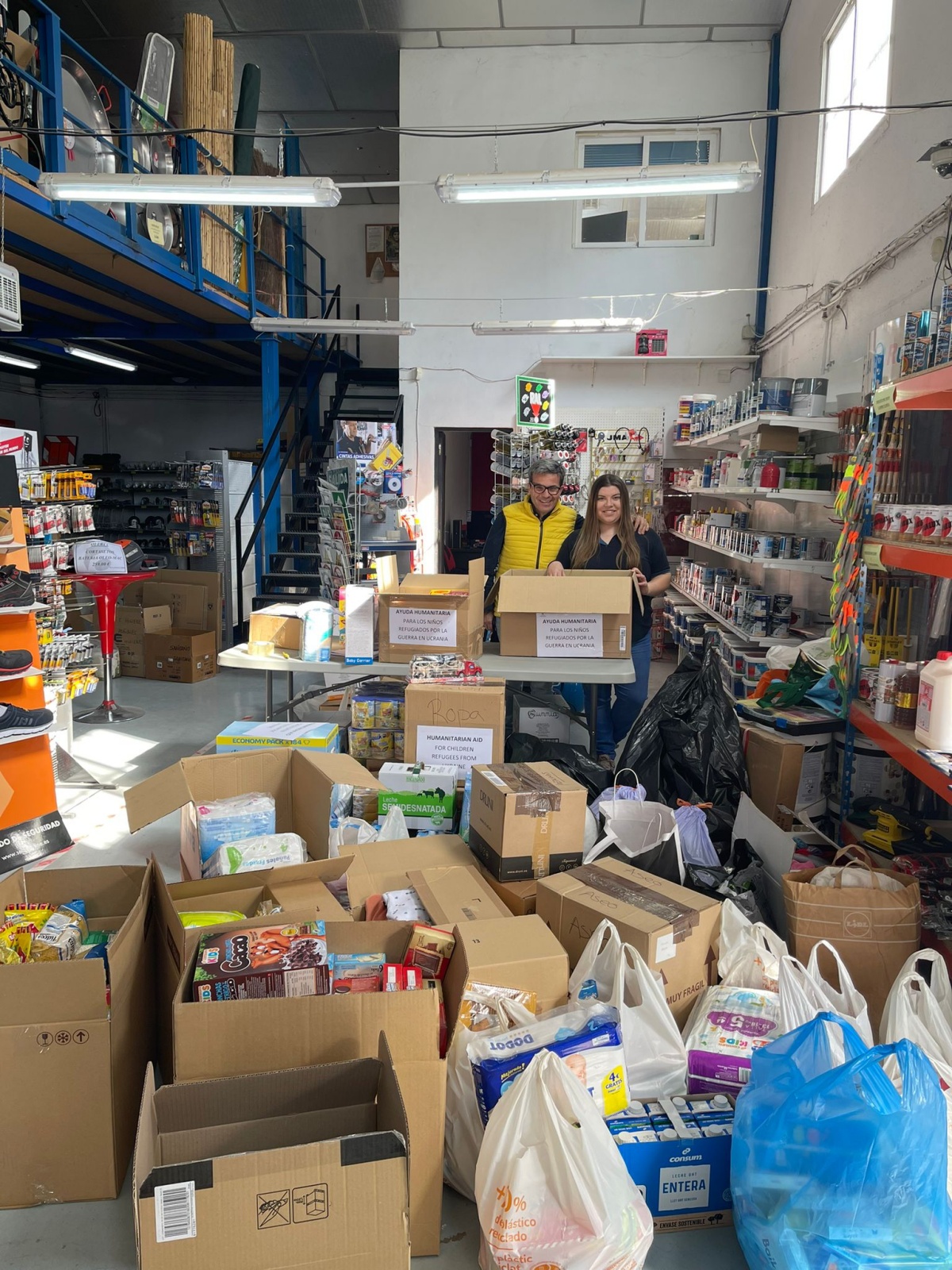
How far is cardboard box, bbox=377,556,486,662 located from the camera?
4.05 metres

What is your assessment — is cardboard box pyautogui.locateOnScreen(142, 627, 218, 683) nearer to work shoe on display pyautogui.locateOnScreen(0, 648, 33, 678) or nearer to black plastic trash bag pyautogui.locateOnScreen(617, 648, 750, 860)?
work shoe on display pyautogui.locateOnScreen(0, 648, 33, 678)

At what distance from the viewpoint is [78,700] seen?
6.90 meters

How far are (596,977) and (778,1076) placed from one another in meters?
0.54

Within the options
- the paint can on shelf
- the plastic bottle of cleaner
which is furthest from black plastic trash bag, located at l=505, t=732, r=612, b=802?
the paint can on shelf

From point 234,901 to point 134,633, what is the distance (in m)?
5.95

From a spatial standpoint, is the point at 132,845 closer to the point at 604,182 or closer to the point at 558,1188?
the point at 558,1188

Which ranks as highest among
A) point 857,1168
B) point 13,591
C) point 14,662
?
point 13,591

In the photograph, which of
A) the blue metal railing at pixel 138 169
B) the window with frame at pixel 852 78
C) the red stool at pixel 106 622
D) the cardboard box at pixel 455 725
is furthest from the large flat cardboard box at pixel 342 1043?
the window with frame at pixel 852 78

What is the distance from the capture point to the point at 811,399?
5.06m

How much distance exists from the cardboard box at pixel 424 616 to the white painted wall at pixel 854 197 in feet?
9.06

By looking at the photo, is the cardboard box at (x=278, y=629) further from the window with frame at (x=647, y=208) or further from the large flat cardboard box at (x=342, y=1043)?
the window with frame at (x=647, y=208)

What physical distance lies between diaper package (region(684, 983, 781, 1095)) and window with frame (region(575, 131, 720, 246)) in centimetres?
833

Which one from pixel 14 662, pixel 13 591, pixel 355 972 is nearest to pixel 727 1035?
pixel 355 972

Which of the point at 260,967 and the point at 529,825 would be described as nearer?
the point at 260,967
